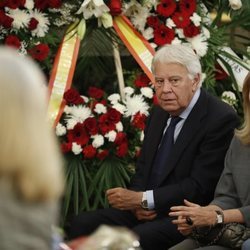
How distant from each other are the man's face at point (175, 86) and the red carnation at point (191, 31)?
4.67 ft

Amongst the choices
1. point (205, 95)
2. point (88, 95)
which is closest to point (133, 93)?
point (88, 95)

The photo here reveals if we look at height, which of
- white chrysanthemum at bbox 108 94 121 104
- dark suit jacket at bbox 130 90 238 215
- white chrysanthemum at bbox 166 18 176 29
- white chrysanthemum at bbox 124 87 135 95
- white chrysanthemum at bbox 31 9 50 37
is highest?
white chrysanthemum at bbox 31 9 50 37

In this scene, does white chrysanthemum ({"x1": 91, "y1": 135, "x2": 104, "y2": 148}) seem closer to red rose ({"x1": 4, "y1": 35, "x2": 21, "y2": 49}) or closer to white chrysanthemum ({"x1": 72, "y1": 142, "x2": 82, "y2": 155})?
white chrysanthemum ({"x1": 72, "y1": 142, "x2": 82, "y2": 155})

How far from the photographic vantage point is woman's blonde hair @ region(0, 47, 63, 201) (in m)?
1.88

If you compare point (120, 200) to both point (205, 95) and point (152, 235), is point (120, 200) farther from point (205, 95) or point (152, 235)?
point (205, 95)

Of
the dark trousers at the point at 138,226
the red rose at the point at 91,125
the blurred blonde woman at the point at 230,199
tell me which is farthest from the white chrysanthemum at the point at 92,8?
the blurred blonde woman at the point at 230,199

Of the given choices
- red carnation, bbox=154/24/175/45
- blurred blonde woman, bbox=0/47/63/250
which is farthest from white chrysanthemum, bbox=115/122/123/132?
blurred blonde woman, bbox=0/47/63/250

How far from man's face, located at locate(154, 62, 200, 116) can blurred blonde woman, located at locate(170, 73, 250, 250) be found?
432 millimetres

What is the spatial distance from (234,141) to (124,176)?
1.52 meters

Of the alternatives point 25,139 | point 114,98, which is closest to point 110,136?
point 114,98

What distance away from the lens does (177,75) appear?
454 centimetres

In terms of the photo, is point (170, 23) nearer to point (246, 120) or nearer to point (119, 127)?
point (119, 127)

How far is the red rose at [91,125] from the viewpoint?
5.59m

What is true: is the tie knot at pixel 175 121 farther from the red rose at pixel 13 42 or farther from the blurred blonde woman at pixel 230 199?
the red rose at pixel 13 42
